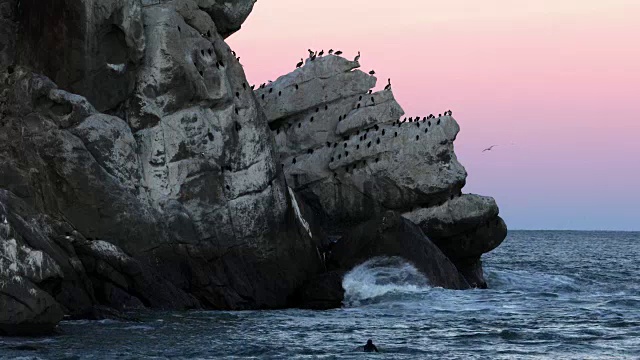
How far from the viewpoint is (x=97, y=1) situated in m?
45.0

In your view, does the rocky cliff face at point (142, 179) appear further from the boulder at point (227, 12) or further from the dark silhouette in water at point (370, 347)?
the dark silhouette in water at point (370, 347)

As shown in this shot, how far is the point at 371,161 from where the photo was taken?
2415 inches

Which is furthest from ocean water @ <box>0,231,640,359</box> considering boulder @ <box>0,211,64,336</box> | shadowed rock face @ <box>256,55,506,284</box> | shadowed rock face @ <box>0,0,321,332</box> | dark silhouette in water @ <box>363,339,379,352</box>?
shadowed rock face @ <box>256,55,506,284</box>

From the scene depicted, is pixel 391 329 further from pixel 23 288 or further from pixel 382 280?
pixel 23 288

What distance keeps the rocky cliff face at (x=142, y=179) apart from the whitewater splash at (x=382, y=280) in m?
0.58

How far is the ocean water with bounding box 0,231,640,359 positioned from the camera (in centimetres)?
3350

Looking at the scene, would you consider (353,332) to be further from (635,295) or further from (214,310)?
(635,295)

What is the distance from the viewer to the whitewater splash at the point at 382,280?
4994 cm

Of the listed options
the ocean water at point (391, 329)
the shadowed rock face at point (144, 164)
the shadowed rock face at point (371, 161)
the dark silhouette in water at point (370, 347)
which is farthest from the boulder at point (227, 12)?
the dark silhouette in water at point (370, 347)

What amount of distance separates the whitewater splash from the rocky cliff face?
58 centimetres

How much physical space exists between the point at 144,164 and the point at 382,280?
12.6 metres

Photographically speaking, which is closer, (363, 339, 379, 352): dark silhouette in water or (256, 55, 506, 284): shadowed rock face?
(363, 339, 379, 352): dark silhouette in water

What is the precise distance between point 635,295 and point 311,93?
22058 millimetres

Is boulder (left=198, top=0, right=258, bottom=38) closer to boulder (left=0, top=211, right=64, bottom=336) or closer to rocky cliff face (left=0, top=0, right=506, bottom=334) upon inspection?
rocky cliff face (left=0, top=0, right=506, bottom=334)
